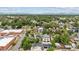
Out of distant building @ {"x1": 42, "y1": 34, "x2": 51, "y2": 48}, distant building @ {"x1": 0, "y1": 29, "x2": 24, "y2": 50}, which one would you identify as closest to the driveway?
distant building @ {"x1": 42, "y1": 34, "x2": 51, "y2": 48}

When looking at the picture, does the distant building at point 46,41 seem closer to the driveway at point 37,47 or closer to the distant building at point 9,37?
the driveway at point 37,47

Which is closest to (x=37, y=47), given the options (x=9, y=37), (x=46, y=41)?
(x=46, y=41)

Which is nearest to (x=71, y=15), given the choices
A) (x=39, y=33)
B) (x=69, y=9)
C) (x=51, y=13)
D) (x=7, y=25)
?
(x=69, y=9)

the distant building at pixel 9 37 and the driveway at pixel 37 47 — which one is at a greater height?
the distant building at pixel 9 37

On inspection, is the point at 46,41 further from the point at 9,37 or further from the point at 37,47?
the point at 9,37

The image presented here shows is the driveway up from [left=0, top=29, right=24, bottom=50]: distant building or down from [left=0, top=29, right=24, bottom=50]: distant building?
down

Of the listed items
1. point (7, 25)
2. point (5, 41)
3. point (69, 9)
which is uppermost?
point (69, 9)

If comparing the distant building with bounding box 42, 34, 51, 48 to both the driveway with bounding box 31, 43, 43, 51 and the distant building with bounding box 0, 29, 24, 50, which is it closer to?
the driveway with bounding box 31, 43, 43, 51

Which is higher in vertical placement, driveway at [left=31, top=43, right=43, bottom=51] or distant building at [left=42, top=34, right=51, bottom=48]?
distant building at [left=42, top=34, right=51, bottom=48]

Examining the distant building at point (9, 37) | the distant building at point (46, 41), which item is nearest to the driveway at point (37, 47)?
the distant building at point (46, 41)
